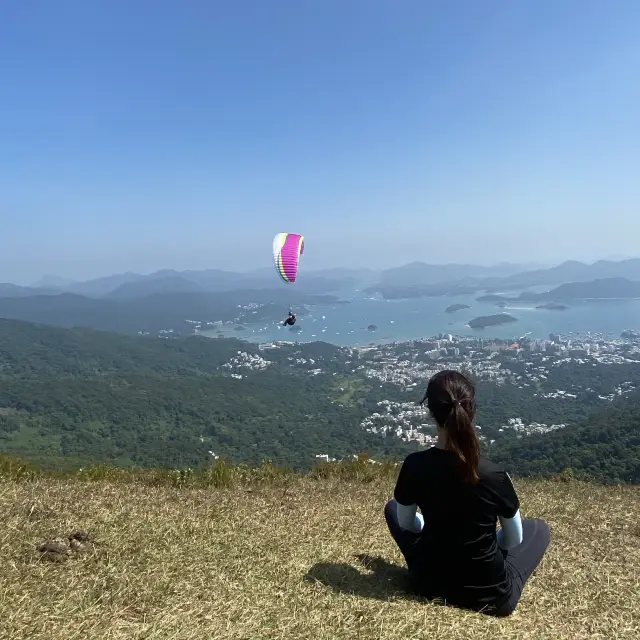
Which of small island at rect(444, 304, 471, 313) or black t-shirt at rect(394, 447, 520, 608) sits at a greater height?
black t-shirt at rect(394, 447, 520, 608)

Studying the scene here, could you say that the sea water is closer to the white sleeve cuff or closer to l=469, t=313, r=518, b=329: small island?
l=469, t=313, r=518, b=329: small island

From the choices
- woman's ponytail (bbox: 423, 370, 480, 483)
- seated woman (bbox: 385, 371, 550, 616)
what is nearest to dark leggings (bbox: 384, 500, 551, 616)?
seated woman (bbox: 385, 371, 550, 616)

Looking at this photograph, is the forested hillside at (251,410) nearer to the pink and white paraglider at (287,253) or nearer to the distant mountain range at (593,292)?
the pink and white paraglider at (287,253)

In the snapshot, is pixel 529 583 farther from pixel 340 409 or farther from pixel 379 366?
pixel 379 366

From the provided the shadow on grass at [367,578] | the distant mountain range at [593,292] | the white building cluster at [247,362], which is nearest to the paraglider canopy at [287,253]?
the shadow on grass at [367,578]

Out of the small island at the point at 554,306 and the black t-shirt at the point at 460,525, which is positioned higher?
the black t-shirt at the point at 460,525
